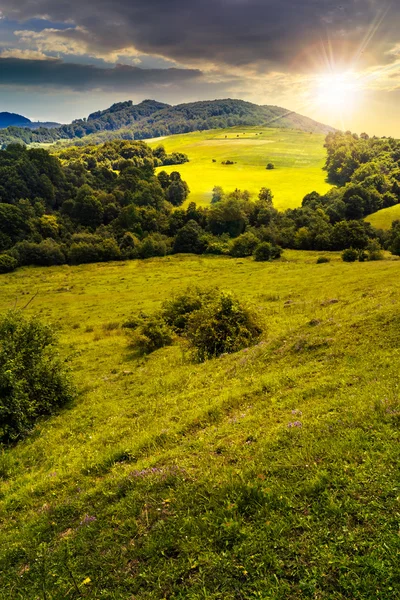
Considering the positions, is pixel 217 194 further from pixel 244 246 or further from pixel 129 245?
pixel 244 246

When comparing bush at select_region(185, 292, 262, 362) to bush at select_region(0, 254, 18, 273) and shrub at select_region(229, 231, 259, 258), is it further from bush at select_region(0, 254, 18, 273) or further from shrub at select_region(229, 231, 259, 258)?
bush at select_region(0, 254, 18, 273)

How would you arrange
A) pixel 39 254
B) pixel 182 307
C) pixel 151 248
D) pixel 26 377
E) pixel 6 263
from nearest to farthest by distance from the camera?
pixel 26 377 → pixel 182 307 → pixel 6 263 → pixel 39 254 → pixel 151 248

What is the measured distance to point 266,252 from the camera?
9688cm

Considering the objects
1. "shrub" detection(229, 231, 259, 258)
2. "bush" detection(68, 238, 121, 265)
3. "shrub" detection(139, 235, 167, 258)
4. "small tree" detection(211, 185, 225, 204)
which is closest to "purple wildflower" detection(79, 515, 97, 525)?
"shrub" detection(229, 231, 259, 258)

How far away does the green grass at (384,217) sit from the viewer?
114419mm

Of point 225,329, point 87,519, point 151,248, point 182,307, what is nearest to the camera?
point 87,519

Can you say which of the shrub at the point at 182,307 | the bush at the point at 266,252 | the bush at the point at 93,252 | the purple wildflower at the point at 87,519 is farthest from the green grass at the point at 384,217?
the purple wildflower at the point at 87,519

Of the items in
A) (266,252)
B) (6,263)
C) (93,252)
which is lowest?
(6,263)

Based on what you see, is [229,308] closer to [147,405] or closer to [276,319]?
[276,319]

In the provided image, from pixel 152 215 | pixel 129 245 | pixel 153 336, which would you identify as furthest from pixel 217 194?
pixel 153 336

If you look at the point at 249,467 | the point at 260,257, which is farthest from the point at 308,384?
the point at 260,257

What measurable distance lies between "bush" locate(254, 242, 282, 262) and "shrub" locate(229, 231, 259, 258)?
8.26 metres

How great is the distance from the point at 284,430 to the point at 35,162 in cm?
16713

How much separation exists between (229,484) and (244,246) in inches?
3953
